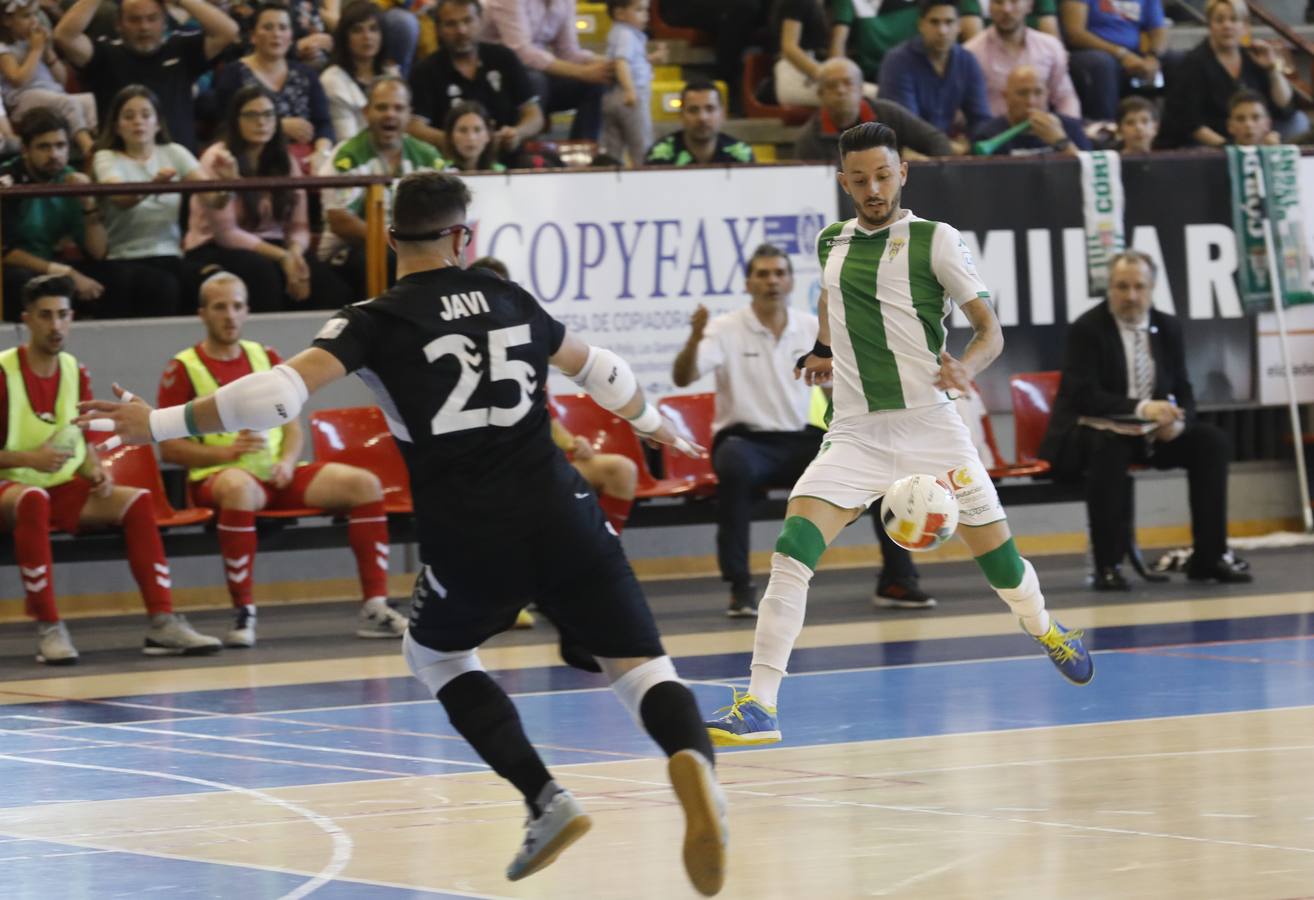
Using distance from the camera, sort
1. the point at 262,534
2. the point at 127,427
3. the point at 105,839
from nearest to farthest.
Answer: the point at 127,427 → the point at 105,839 → the point at 262,534

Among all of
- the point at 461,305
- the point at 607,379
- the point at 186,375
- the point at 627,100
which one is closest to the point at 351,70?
the point at 627,100

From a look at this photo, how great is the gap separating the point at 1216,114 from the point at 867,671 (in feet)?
23.8

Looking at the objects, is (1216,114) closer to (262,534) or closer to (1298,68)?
(1298,68)

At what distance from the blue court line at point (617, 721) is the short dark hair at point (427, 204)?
7.03ft

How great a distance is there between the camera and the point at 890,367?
710 centimetres

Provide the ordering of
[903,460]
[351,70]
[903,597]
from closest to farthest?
[903,460] < [903,597] < [351,70]

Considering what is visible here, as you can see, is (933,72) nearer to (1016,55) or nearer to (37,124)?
(1016,55)

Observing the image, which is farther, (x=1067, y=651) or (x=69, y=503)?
(x=69, y=503)

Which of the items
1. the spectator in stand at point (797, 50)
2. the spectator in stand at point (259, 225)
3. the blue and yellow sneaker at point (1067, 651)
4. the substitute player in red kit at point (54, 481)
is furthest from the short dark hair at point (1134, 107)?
the substitute player in red kit at point (54, 481)

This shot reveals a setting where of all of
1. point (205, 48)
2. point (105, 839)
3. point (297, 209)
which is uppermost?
point (205, 48)

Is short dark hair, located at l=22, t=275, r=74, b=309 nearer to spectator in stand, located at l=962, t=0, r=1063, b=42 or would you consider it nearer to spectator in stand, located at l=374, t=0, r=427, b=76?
spectator in stand, located at l=374, t=0, r=427, b=76

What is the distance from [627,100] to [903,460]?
6876 millimetres

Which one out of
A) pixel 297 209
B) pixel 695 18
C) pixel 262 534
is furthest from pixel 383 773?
pixel 695 18

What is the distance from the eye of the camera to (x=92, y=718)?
788 centimetres
